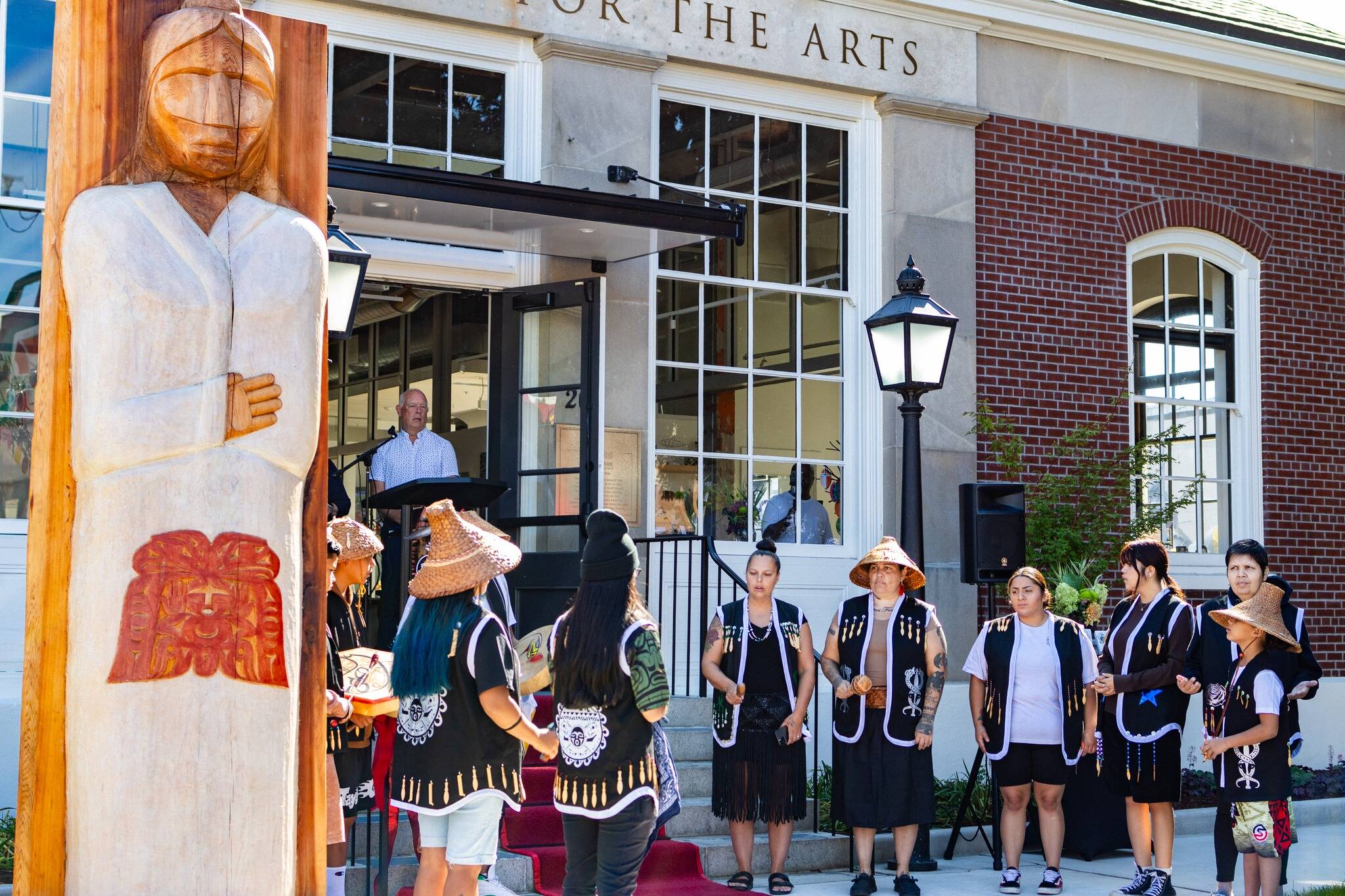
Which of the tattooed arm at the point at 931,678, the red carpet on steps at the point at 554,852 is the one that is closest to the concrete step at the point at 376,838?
the red carpet on steps at the point at 554,852

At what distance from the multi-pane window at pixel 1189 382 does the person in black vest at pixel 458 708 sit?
831 centimetres

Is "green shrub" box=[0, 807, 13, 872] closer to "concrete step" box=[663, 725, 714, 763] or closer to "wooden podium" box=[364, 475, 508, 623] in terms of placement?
"wooden podium" box=[364, 475, 508, 623]

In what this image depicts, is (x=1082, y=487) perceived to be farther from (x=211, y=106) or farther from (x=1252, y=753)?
A: (x=211, y=106)

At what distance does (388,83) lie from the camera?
399 inches

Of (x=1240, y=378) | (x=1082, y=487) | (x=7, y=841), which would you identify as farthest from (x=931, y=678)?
(x=1240, y=378)

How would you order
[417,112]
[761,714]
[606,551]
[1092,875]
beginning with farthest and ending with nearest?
[417,112] < [1092,875] < [761,714] < [606,551]

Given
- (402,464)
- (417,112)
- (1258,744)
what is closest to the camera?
(1258,744)

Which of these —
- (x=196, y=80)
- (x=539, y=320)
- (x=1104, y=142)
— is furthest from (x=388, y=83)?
(x=196, y=80)

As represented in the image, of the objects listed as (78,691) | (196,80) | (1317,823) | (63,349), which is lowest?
(1317,823)

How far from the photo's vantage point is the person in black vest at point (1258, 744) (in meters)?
6.97

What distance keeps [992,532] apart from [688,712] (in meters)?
2.15

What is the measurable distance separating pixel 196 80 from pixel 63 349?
685 mm

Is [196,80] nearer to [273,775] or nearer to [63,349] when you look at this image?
[63,349]

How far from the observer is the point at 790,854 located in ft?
28.4
